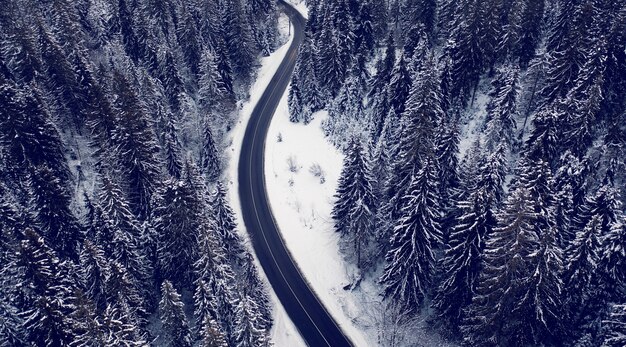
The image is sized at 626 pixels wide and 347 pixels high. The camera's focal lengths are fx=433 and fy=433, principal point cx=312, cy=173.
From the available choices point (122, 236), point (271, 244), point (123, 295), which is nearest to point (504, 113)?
point (271, 244)

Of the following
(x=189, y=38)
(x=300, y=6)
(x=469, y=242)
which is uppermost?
(x=469, y=242)

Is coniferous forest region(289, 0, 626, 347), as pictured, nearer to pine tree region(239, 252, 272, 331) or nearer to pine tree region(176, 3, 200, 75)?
pine tree region(239, 252, 272, 331)

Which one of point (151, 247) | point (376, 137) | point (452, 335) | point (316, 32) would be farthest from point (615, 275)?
point (316, 32)

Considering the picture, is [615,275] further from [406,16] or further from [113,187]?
[406,16]

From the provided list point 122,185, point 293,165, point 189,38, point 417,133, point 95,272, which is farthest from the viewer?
point 189,38

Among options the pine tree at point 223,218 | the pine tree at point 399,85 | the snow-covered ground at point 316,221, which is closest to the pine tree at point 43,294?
Result: the pine tree at point 223,218

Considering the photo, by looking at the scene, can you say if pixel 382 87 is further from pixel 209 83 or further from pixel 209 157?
pixel 209 83

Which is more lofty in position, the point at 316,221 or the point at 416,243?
the point at 416,243

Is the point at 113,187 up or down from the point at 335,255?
up
